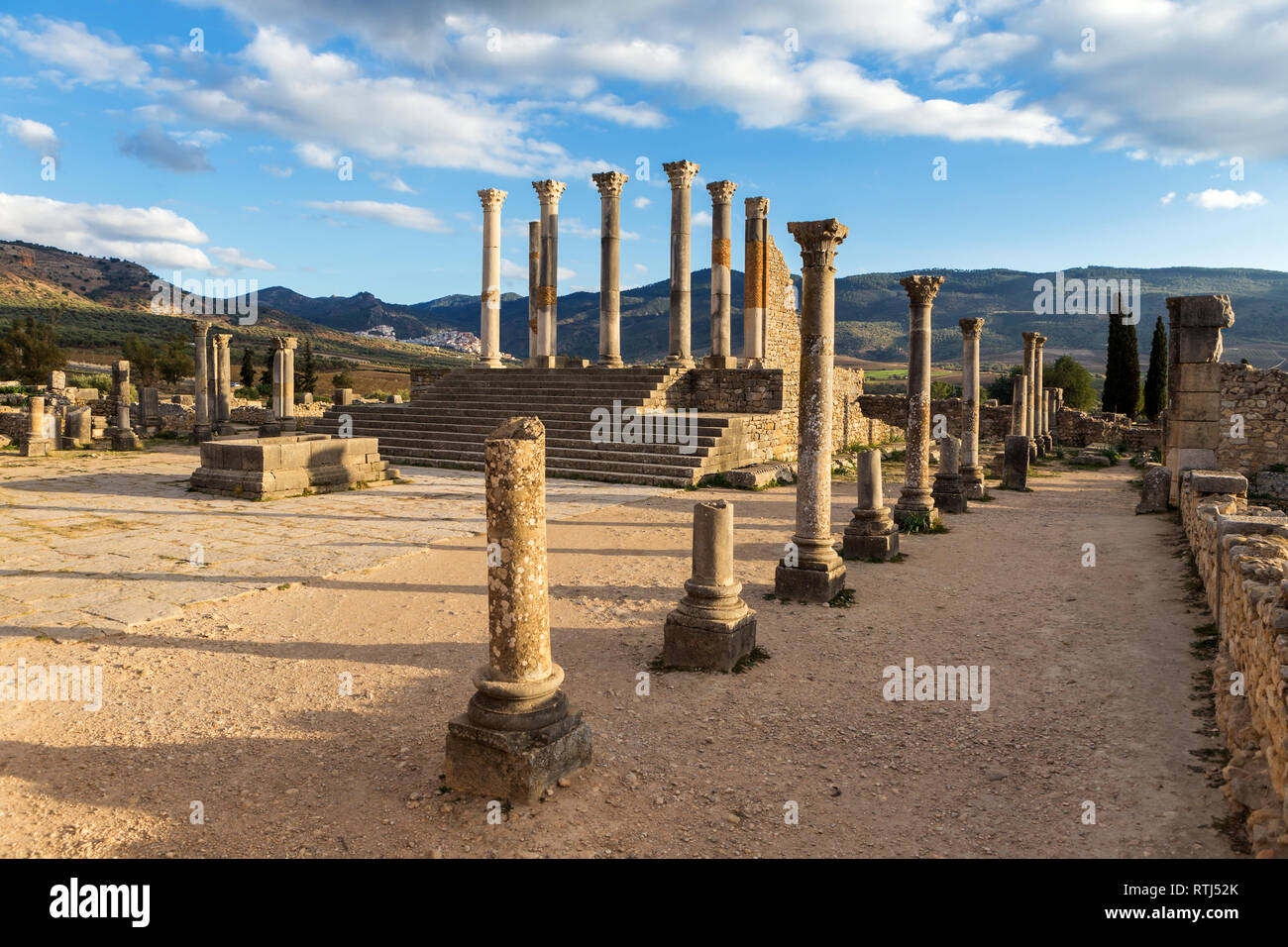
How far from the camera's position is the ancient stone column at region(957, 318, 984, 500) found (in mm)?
16047

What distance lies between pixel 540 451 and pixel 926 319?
9.51 meters

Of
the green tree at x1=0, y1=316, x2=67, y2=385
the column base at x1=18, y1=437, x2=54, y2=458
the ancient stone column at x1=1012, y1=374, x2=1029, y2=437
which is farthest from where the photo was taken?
the green tree at x1=0, y1=316, x2=67, y2=385

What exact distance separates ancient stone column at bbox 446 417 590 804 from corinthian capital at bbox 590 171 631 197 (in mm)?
19913

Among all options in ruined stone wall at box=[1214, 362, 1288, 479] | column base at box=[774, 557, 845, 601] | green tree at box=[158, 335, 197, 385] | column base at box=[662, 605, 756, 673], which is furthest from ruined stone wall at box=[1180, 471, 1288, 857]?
green tree at box=[158, 335, 197, 385]

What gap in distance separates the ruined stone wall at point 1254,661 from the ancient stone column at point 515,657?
322cm

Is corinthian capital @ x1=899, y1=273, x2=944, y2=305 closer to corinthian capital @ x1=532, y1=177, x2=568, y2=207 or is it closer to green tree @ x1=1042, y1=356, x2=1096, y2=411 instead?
corinthian capital @ x1=532, y1=177, x2=568, y2=207

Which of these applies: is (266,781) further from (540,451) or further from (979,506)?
(979,506)

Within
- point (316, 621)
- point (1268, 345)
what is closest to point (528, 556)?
point (316, 621)

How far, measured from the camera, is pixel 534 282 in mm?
26203

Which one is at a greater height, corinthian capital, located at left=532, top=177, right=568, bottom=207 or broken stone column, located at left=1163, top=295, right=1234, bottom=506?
corinthian capital, located at left=532, top=177, right=568, bottom=207

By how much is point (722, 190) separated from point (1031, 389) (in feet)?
35.5

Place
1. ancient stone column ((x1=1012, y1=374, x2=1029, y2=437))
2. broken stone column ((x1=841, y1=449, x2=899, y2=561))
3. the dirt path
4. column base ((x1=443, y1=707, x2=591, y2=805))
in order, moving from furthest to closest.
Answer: ancient stone column ((x1=1012, y1=374, x2=1029, y2=437)), broken stone column ((x1=841, y1=449, x2=899, y2=561)), column base ((x1=443, y1=707, x2=591, y2=805)), the dirt path

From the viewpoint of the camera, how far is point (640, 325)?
538ft
